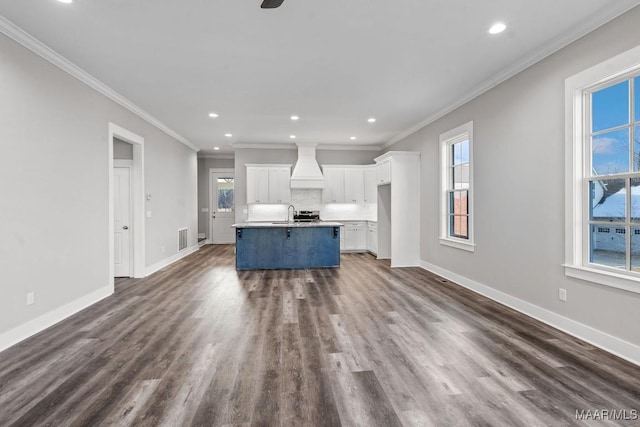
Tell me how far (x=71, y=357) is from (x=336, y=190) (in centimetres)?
663

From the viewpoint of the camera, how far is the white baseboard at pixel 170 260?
19.1ft

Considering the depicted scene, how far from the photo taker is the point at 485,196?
4320mm

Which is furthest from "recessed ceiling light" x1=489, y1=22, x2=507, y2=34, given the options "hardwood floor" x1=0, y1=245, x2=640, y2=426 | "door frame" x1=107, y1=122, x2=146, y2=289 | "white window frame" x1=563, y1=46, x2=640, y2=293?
"door frame" x1=107, y1=122, x2=146, y2=289

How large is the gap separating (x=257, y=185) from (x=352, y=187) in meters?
2.57

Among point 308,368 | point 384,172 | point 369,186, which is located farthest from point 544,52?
point 369,186

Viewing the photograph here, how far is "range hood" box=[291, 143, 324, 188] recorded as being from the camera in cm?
793

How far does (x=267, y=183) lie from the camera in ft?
26.7

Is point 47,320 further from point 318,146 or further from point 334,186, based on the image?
point 318,146

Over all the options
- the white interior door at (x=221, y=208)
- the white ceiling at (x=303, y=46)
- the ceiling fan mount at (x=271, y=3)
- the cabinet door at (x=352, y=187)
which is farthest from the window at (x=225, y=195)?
the ceiling fan mount at (x=271, y=3)

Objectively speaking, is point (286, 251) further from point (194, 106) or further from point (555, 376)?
point (555, 376)

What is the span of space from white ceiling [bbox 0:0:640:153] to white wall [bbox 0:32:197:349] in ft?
1.25

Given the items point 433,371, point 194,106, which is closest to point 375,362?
point 433,371

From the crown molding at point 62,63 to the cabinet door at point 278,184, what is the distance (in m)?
3.25

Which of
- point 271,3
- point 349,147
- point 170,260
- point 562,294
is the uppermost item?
point 349,147
